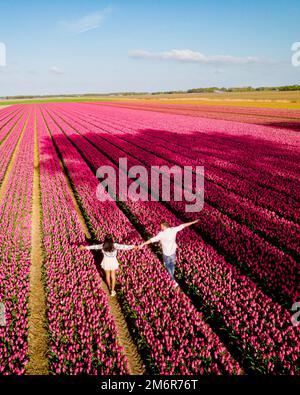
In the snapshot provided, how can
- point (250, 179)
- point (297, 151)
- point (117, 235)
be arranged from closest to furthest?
point (117, 235) → point (250, 179) → point (297, 151)

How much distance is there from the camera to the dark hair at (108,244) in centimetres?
705

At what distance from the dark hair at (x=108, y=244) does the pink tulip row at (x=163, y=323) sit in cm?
144

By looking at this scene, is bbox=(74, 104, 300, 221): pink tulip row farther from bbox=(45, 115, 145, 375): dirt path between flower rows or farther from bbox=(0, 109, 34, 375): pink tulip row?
bbox=(0, 109, 34, 375): pink tulip row

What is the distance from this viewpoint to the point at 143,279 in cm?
817

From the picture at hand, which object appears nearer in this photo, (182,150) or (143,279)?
(143,279)

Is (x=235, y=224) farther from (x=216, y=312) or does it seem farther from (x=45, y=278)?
(x=45, y=278)

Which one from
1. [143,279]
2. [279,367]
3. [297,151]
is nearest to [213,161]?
[297,151]

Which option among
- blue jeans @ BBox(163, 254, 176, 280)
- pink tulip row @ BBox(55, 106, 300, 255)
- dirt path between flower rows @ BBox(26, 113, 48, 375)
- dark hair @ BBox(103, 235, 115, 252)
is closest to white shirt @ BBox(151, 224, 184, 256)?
blue jeans @ BBox(163, 254, 176, 280)

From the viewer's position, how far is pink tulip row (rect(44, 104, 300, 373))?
18.7 ft

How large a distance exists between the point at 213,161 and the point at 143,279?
14.2 metres

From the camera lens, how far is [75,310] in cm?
708

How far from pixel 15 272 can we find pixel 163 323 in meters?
5.21

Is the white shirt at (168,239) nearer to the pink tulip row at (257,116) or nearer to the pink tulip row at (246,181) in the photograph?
the pink tulip row at (246,181)

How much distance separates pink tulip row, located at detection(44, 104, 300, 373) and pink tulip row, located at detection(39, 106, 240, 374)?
21.2 inches
